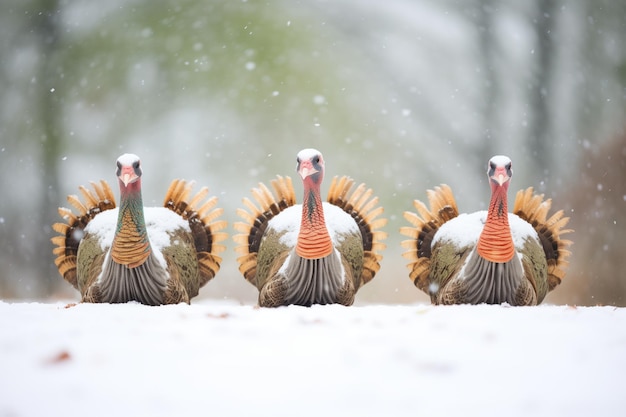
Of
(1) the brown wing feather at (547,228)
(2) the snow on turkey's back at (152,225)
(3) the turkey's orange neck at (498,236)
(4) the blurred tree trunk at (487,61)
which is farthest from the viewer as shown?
(4) the blurred tree trunk at (487,61)

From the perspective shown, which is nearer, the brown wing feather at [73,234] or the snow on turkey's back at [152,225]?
the snow on turkey's back at [152,225]

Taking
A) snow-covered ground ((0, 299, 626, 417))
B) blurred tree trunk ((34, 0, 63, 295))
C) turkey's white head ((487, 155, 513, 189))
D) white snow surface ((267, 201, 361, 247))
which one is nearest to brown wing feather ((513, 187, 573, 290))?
turkey's white head ((487, 155, 513, 189))

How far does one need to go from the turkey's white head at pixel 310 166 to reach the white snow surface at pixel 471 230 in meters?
0.48

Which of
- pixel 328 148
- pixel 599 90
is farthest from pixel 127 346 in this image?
pixel 599 90

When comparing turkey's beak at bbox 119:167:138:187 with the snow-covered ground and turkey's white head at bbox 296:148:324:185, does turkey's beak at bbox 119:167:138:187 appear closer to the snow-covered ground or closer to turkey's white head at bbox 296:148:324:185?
turkey's white head at bbox 296:148:324:185

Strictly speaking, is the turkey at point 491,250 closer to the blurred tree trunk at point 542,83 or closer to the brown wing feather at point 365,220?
the brown wing feather at point 365,220

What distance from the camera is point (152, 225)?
6.88ft

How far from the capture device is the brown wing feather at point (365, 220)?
224cm

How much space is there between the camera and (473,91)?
10.8 feet

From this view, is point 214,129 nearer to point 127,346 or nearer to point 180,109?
point 180,109

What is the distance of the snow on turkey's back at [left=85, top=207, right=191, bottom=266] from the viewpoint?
2033 millimetres

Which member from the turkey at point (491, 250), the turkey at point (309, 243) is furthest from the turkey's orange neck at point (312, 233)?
the turkey at point (491, 250)

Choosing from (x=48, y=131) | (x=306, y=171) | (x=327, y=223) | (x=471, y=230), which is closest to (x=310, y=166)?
(x=306, y=171)

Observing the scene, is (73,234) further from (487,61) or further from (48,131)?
(487,61)
